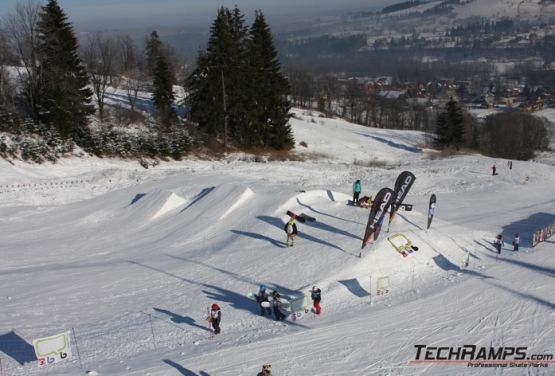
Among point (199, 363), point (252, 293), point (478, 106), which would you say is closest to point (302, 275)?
point (252, 293)

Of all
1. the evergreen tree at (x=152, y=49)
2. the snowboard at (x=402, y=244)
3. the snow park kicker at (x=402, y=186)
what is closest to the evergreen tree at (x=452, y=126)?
the evergreen tree at (x=152, y=49)

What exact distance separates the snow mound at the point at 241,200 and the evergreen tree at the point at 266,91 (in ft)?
72.5

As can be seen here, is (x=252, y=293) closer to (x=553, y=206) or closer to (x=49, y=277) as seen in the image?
(x=49, y=277)

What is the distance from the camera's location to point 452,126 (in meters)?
59.6

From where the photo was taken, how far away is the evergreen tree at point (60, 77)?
1524 inches

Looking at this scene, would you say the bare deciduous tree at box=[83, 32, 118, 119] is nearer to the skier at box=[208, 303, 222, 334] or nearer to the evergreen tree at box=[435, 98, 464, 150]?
the evergreen tree at box=[435, 98, 464, 150]

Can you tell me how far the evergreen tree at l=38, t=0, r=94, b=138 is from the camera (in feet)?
127

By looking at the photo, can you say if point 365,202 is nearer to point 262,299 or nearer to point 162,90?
point 262,299

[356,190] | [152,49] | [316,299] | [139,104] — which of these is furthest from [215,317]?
[152,49]

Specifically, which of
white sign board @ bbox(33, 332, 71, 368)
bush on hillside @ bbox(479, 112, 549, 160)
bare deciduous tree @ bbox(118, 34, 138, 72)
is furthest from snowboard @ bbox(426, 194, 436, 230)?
bare deciduous tree @ bbox(118, 34, 138, 72)

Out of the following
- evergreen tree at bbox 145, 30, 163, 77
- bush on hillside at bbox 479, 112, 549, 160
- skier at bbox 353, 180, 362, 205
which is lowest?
bush on hillside at bbox 479, 112, 549, 160

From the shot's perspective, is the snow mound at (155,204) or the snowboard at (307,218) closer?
the snowboard at (307,218)

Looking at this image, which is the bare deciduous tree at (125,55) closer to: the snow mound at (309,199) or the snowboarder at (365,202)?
the snow mound at (309,199)

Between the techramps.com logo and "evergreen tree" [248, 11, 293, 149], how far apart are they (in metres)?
37.3
